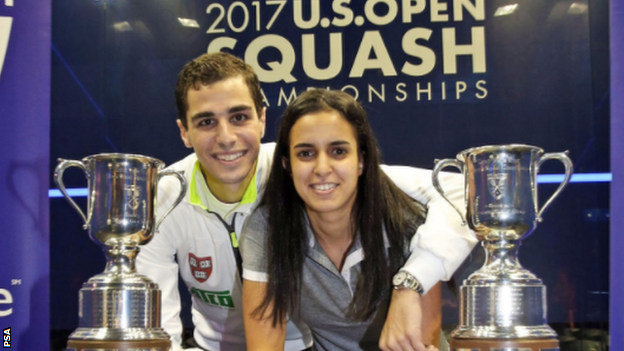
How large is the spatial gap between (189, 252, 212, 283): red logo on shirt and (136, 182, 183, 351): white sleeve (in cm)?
5

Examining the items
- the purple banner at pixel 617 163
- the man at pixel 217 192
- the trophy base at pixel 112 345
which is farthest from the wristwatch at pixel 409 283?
the purple banner at pixel 617 163

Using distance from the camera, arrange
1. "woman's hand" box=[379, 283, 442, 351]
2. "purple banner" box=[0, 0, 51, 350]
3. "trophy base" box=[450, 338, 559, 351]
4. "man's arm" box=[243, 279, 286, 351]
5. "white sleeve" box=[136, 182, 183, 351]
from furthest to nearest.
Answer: "purple banner" box=[0, 0, 51, 350] < "white sleeve" box=[136, 182, 183, 351] < "man's arm" box=[243, 279, 286, 351] < "woman's hand" box=[379, 283, 442, 351] < "trophy base" box=[450, 338, 559, 351]

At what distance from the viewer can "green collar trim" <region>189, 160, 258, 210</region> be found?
1.93 m

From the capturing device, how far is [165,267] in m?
2.04

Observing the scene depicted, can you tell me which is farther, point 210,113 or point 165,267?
point 165,267

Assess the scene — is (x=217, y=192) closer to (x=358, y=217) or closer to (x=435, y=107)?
(x=358, y=217)

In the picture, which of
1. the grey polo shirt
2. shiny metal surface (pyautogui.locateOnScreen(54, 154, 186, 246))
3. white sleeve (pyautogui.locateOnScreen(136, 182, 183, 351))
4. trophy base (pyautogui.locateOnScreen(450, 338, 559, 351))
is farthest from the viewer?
white sleeve (pyautogui.locateOnScreen(136, 182, 183, 351))

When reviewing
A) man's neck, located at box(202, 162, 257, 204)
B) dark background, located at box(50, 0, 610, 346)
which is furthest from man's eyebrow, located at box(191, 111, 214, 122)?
dark background, located at box(50, 0, 610, 346)

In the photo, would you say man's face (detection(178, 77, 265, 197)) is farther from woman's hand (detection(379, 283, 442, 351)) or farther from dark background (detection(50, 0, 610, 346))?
dark background (detection(50, 0, 610, 346))

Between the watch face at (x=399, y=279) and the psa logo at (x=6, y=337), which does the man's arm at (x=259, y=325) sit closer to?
the watch face at (x=399, y=279)

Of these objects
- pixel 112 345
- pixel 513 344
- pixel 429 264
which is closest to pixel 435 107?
pixel 429 264

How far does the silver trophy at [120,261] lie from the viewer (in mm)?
→ 1126

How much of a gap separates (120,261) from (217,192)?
31.5 inches

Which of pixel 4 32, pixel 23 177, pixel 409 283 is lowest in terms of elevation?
pixel 409 283
